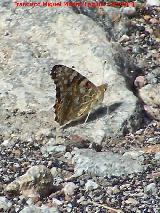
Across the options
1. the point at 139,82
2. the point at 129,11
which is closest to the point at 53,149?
the point at 139,82

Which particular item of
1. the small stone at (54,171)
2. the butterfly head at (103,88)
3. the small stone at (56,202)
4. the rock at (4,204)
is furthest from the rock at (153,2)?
the rock at (4,204)

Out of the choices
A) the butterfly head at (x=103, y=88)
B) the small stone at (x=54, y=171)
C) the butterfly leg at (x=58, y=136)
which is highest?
the butterfly head at (x=103, y=88)

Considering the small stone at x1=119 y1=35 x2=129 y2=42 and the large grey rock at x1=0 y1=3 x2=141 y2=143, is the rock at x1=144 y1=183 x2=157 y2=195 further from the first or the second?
the small stone at x1=119 y1=35 x2=129 y2=42

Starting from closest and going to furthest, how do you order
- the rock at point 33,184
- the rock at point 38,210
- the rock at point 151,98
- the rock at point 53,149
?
the rock at point 38,210 < the rock at point 33,184 < the rock at point 53,149 < the rock at point 151,98

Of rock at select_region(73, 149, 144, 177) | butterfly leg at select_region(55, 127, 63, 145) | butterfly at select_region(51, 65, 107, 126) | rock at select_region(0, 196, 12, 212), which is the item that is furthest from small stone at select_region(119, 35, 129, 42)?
rock at select_region(0, 196, 12, 212)

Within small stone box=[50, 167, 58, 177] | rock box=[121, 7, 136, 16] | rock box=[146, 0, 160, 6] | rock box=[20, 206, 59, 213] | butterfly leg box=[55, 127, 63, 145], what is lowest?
small stone box=[50, 167, 58, 177]

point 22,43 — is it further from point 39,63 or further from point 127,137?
point 127,137

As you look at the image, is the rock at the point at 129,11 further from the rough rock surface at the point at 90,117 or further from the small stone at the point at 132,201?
the small stone at the point at 132,201
